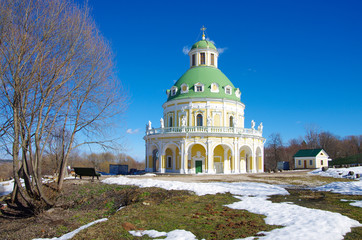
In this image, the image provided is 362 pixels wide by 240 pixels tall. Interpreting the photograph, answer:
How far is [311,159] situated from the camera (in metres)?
56.2

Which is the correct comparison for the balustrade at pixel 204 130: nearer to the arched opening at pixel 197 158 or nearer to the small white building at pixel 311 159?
the arched opening at pixel 197 158

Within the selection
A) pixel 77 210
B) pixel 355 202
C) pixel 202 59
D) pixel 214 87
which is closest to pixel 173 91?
pixel 214 87

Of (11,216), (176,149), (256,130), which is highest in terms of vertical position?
(256,130)

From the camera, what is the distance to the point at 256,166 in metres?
43.1

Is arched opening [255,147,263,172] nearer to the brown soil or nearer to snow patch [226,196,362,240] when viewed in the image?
the brown soil

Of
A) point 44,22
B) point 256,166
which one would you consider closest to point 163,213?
point 44,22

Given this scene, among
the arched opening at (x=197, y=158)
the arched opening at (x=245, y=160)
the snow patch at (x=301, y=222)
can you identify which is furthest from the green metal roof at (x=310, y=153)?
the snow patch at (x=301, y=222)

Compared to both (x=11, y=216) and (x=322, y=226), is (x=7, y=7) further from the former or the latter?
(x=322, y=226)

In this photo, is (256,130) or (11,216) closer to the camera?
(11,216)

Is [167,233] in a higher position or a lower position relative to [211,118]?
lower

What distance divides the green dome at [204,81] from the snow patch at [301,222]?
30448 millimetres

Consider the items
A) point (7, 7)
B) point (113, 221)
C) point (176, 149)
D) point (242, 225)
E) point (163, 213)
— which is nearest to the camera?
point (242, 225)

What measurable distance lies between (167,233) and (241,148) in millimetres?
34031

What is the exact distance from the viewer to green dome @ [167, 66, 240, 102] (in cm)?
4091
